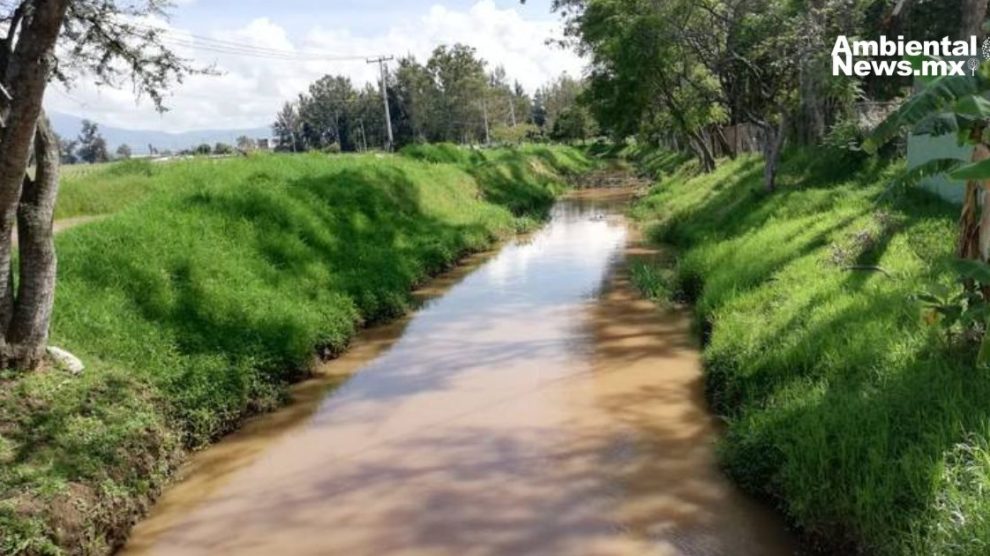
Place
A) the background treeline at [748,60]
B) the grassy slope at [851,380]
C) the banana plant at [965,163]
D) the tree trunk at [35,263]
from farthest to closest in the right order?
the background treeline at [748,60] < the tree trunk at [35,263] < the grassy slope at [851,380] < the banana plant at [965,163]

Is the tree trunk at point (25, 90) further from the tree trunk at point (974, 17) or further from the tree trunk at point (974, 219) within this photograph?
the tree trunk at point (974, 17)

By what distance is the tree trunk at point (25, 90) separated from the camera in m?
6.21

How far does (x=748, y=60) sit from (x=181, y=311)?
1262cm

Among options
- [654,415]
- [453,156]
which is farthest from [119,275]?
[453,156]

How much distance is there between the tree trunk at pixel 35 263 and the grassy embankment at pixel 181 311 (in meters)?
0.29

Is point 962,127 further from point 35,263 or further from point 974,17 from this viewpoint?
point 35,263

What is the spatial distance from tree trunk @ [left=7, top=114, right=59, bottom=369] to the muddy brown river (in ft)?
5.91

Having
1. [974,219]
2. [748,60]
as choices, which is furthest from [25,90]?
[748,60]

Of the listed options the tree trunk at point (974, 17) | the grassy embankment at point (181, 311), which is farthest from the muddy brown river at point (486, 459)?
the tree trunk at point (974, 17)

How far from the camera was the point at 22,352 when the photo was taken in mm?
6883

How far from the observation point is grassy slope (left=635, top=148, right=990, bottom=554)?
4.51 m

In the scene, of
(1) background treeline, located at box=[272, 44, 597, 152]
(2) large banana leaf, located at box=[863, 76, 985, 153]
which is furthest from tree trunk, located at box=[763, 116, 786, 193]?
(1) background treeline, located at box=[272, 44, 597, 152]

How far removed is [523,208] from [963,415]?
21775mm

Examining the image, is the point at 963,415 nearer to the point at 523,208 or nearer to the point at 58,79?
the point at 58,79
